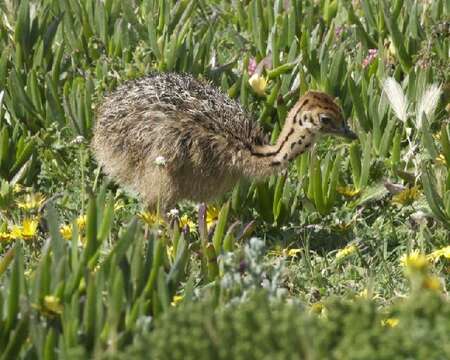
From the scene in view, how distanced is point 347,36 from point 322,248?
251 cm

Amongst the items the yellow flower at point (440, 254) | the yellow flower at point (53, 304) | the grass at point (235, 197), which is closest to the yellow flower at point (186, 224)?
the grass at point (235, 197)

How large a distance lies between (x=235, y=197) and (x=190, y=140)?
1.27ft

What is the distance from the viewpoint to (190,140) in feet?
17.3

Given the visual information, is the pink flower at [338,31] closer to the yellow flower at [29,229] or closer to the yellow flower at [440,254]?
the yellow flower at [440,254]

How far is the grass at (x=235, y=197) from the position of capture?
3305 mm

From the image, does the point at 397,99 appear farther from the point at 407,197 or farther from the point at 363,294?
the point at 363,294

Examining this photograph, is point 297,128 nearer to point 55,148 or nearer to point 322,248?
point 322,248

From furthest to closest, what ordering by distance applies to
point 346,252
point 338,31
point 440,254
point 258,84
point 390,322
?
point 338,31
point 258,84
point 346,252
point 440,254
point 390,322

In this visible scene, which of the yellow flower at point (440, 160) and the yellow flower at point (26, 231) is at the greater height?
the yellow flower at point (440, 160)

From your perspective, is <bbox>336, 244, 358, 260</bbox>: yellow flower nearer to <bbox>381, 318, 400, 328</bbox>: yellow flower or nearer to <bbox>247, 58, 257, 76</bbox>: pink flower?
<bbox>381, 318, 400, 328</bbox>: yellow flower

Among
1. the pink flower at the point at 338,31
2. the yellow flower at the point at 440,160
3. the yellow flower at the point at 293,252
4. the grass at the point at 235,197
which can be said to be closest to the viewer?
the grass at the point at 235,197

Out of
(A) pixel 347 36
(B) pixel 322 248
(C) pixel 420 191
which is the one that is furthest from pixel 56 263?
Answer: (A) pixel 347 36

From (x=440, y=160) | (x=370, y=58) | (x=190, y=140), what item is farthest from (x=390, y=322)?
(x=370, y=58)

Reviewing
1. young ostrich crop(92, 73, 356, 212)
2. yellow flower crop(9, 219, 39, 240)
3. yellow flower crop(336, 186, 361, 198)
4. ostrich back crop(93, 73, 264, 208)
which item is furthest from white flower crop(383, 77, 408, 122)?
yellow flower crop(9, 219, 39, 240)
